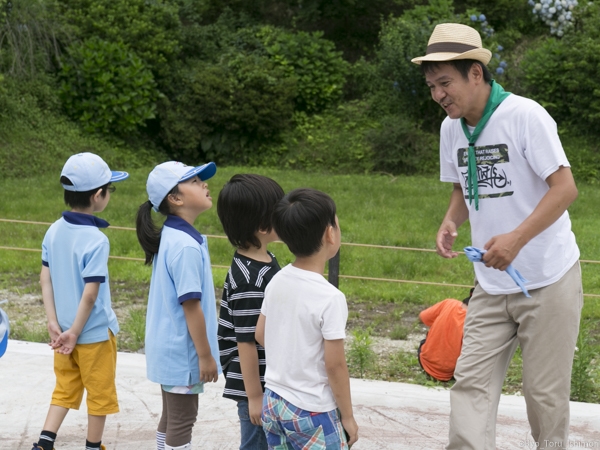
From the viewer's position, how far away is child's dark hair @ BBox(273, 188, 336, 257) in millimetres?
2725

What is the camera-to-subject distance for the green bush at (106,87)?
16.1 m

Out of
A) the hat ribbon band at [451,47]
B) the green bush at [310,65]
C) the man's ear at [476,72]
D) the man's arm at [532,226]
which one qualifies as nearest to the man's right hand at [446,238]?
the man's arm at [532,226]

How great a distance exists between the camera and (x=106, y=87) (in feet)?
53.1

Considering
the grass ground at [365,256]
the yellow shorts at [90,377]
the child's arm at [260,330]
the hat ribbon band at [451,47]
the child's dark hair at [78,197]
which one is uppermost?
the hat ribbon band at [451,47]

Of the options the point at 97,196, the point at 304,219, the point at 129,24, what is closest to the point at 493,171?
the point at 304,219

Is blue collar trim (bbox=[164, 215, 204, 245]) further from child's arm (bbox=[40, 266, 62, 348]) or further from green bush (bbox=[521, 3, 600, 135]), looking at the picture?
green bush (bbox=[521, 3, 600, 135])

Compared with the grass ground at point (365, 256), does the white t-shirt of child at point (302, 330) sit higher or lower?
higher

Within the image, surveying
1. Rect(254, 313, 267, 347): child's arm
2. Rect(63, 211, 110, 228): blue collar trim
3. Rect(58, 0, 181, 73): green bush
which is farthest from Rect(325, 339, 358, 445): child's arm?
Rect(58, 0, 181, 73): green bush

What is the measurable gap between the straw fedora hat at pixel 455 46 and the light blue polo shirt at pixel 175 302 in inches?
45.6

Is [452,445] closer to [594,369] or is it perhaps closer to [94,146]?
[594,369]

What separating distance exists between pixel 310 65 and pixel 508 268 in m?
14.6

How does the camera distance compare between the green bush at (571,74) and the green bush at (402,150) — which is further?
the green bush at (402,150)

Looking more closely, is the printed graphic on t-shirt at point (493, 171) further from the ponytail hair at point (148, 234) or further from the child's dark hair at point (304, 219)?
the ponytail hair at point (148, 234)

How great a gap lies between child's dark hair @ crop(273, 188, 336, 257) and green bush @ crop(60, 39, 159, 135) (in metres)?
14.0
